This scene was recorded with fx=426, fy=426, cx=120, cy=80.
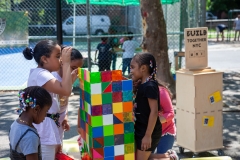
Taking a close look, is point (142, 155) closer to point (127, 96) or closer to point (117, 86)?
point (127, 96)

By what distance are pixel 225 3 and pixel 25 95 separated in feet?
151

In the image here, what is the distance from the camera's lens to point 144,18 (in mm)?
9211

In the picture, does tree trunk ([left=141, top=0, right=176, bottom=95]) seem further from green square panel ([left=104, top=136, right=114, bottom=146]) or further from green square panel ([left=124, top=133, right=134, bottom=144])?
green square panel ([left=104, top=136, right=114, bottom=146])

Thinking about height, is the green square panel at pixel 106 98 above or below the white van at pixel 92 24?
below

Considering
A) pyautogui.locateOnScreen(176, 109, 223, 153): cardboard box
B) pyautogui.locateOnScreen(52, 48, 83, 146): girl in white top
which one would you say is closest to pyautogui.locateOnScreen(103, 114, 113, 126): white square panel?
pyautogui.locateOnScreen(52, 48, 83, 146): girl in white top

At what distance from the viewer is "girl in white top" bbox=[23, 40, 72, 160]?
3596 mm

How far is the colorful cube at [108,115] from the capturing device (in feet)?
11.8

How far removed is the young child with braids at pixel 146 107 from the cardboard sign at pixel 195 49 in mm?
1647

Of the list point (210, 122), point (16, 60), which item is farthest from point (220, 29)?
point (210, 122)

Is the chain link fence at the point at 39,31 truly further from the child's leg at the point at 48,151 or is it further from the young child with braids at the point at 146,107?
the child's leg at the point at 48,151

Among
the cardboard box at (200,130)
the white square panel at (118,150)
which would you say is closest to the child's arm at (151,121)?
the white square panel at (118,150)

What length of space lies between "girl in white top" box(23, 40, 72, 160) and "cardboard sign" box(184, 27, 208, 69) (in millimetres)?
2275

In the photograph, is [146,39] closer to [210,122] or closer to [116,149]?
[210,122]

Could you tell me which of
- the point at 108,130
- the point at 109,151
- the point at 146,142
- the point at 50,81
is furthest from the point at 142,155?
the point at 50,81
